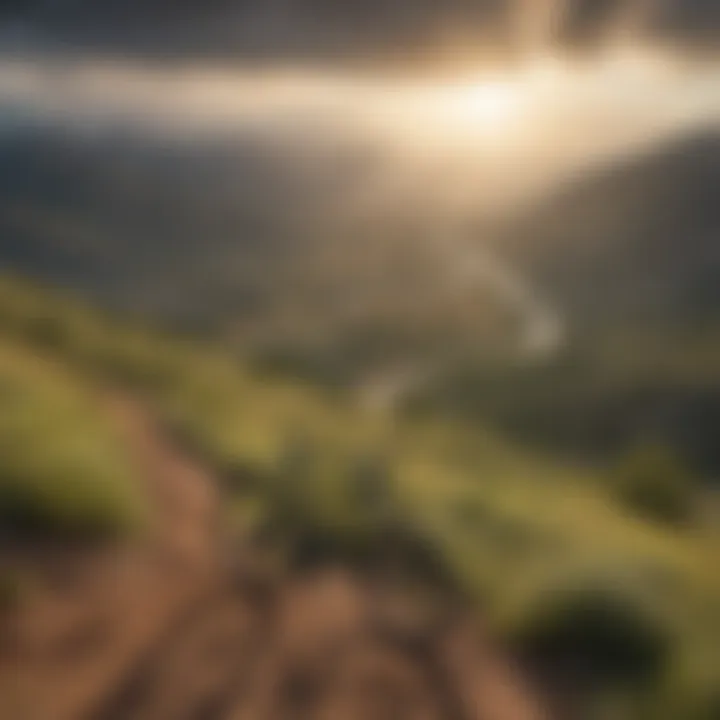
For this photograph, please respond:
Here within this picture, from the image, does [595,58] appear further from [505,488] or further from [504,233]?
[505,488]

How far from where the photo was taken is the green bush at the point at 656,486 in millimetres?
2439

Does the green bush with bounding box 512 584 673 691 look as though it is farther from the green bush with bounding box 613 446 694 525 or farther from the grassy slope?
→ the green bush with bounding box 613 446 694 525

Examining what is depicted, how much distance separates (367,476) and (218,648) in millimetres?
531

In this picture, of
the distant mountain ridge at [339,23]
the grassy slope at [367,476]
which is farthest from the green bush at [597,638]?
the distant mountain ridge at [339,23]

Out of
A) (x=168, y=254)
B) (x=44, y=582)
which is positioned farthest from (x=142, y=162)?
(x=44, y=582)

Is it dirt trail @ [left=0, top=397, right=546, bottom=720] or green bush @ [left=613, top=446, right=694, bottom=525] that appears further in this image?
green bush @ [left=613, top=446, right=694, bottom=525]

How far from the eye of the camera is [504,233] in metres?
2.82

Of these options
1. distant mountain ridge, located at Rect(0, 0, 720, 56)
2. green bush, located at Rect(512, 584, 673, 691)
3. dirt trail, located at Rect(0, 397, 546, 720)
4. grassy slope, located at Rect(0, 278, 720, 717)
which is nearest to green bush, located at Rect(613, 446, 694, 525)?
grassy slope, located at Rect(0, 278, 720, 717)

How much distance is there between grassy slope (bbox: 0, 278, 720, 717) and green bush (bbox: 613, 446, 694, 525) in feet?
0.13

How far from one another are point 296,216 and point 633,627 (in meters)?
1.37

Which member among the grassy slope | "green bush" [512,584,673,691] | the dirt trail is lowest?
the dirt trail

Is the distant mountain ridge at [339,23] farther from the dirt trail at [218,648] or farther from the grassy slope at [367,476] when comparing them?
the dirt trail at [218,648]

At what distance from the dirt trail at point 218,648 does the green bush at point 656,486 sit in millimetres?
493

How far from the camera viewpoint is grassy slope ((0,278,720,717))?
Result: 230cm
